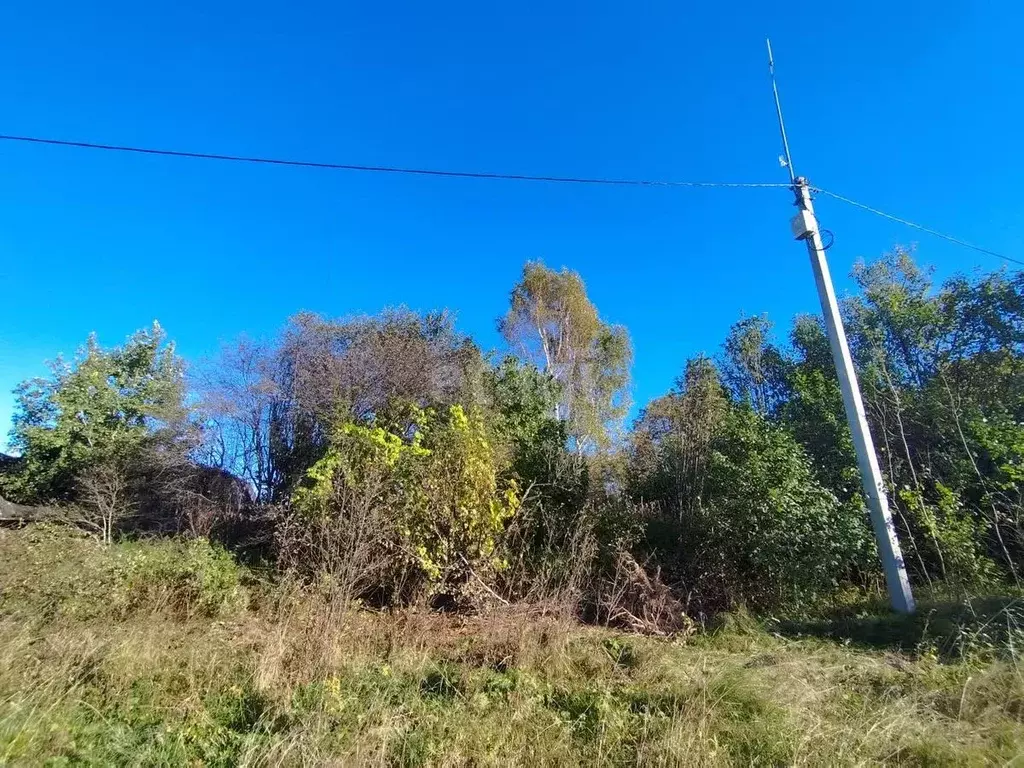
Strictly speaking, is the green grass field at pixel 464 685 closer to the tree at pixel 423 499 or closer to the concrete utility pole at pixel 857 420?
the concrete utility pole at pixel 857 420

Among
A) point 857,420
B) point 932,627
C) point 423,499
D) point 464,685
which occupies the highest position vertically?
point 857,420

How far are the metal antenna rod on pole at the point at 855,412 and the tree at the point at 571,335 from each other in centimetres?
1348

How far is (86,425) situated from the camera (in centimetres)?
1500

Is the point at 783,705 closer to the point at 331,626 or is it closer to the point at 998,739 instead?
the point at 998,739

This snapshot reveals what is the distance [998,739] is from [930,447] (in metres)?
9.34

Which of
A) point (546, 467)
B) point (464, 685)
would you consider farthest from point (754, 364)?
point (464, 685)

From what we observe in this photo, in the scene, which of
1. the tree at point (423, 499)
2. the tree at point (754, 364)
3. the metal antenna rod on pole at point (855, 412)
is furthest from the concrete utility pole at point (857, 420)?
the tree at point (754, 364)

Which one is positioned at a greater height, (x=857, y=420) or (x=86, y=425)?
(x=86, y=425)

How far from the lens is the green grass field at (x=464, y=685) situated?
3139mm

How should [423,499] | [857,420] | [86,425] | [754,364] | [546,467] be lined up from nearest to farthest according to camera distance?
[857,420], [423,499], [546,467], [86,425], [754,364]

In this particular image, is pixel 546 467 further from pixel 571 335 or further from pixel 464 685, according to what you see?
pixel 571 335

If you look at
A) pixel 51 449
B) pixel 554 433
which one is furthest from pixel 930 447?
pixel 51 449

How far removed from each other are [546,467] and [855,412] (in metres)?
5.72

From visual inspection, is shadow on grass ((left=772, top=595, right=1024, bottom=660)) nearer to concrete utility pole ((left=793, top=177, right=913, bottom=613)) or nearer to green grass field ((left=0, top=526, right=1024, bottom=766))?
green grass field ((left=0, top=526, right=1024, bottom=766))
